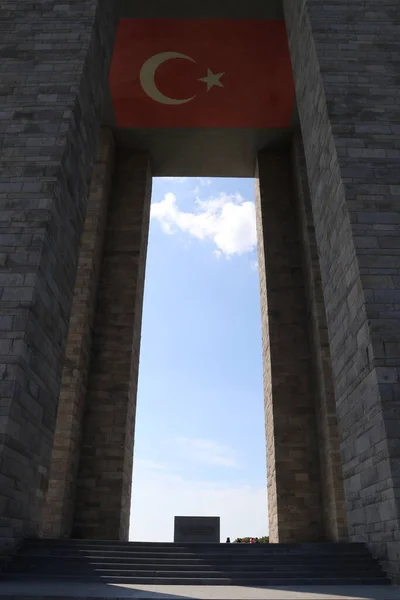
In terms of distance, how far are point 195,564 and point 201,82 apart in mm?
14722

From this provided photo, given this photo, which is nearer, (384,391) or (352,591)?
(352,591)

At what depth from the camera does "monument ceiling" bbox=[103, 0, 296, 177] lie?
15.4 meters

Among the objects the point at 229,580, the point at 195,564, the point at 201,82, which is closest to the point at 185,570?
the point at 195,564

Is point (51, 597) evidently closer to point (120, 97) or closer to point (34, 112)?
point (34, 112)

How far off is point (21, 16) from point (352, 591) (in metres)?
13.6

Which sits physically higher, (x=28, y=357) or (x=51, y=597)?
(x=28, y=357)

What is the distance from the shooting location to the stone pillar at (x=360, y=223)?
766 cm

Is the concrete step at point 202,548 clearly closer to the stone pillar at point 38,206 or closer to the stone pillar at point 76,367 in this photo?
the stone pillar at point 38,206

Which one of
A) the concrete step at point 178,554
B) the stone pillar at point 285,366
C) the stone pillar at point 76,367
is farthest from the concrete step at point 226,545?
the stone pillar at point 285,366

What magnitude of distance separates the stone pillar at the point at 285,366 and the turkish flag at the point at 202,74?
242 centimetres

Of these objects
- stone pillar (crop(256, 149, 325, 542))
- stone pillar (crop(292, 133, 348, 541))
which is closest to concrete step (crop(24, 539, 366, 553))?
stone pillar (crop(292, 133, 348, 541))

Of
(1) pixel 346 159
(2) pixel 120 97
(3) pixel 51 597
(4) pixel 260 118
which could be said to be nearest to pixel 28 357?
(3) pixel 51 597

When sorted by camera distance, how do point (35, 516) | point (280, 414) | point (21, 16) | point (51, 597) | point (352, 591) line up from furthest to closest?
point (280, 414) < point (21, 16) < point (35, 516) < point (352, 591) < point (51, 597)

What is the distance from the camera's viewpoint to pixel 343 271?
9.35 m
